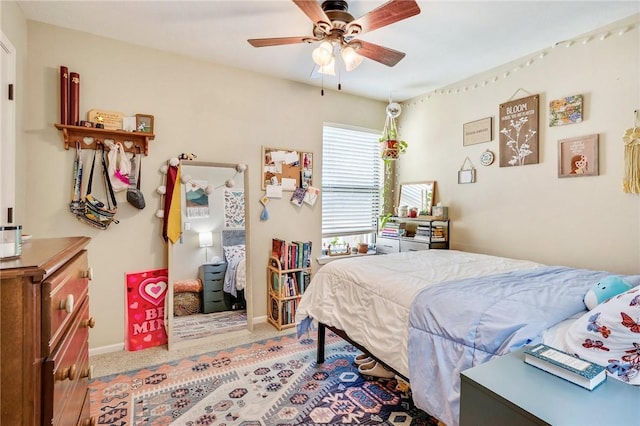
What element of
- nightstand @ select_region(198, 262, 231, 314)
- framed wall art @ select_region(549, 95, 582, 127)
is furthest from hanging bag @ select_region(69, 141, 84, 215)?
framed wall art @ select_region(549, 95, 582, 127)

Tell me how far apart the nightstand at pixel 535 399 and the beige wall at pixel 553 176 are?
1.97 metres

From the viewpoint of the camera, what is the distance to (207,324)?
2930 millimetres

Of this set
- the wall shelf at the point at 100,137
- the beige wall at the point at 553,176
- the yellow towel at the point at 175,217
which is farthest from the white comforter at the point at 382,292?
the wall shelf at the point at 100,137

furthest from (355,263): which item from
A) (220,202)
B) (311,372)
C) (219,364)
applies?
(220,202)

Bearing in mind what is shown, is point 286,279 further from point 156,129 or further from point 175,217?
point 156,129

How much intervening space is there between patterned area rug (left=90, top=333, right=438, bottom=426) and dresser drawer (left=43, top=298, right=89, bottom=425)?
0.71m

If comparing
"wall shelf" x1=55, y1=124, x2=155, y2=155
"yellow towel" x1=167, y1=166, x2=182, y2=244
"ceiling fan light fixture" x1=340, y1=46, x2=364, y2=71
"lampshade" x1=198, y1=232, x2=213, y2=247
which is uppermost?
"ceiling fan light fixture" x1=340, y1=46, x2=364, y2=71

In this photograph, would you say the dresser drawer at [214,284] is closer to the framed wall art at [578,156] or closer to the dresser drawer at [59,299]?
the dresser drawer at [59,299]

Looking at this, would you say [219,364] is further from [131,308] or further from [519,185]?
[519,185]

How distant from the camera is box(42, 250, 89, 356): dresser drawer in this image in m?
0.79

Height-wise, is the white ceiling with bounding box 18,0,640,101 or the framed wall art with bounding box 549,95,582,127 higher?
the white ceiling with bounding box 18,0,640,101

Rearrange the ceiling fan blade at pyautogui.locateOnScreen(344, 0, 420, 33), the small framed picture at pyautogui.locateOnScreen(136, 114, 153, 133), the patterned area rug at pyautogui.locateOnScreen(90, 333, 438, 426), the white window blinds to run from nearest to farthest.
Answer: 1. the ceiling fan blade at pyautogui.locateOnScreen(344, 0, 420, 33)
2. the patterned area rug at pyautogui.locateOnScreen(90, 333, 438, 426)
3. the small framed picture at pyautogui.locateOnScreen(136, 114, 153, 133)
4. the white window blinds

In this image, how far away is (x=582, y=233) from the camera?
242cm

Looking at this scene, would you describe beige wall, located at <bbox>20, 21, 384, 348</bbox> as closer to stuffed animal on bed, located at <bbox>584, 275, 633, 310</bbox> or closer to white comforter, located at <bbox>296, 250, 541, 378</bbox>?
white comforter, located at <bbox>296, 250, 541, 378</bbox>
